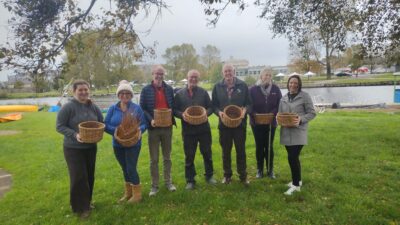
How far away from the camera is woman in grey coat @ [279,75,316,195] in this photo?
5.23 metres

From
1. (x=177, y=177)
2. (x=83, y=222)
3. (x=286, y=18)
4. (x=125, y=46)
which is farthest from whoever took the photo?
(x=286, y=18)

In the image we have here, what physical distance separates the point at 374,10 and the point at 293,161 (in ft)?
18.8

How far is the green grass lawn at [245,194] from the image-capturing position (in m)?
4.68

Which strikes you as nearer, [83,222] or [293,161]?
[83,222]

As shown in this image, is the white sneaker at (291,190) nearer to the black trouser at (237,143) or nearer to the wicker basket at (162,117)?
the black trouser at (237,143)

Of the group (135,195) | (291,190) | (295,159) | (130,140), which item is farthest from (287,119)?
(135,195)

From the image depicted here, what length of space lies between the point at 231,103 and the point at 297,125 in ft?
3.89

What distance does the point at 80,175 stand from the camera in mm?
4777

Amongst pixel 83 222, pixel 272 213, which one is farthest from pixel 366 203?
pixel 83 222

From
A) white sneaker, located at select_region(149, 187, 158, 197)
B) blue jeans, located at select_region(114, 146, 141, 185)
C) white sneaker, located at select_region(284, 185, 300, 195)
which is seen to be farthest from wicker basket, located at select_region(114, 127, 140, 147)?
white sneaker, located at select_region(284, 185, 300, 195)

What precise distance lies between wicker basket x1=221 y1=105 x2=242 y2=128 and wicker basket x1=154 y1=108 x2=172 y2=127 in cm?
90

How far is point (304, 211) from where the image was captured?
4.74m

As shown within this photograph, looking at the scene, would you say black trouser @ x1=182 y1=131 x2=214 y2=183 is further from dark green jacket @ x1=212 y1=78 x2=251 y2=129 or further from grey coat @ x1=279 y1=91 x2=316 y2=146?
grey coat @ x1=279 y1=91 x2=316 y2=146

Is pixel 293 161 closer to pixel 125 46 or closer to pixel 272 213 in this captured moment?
pixel 272 213
